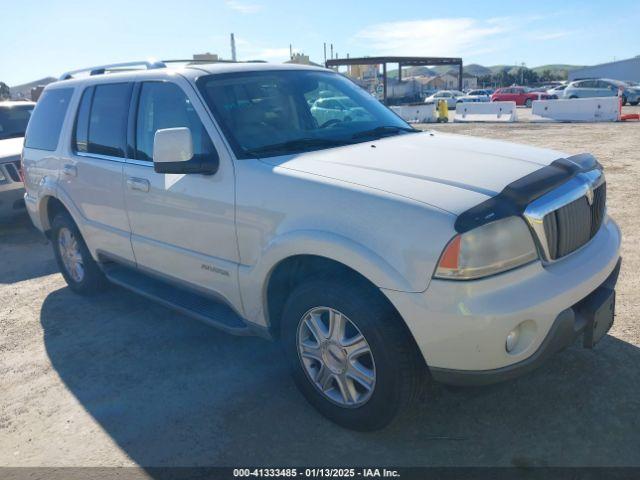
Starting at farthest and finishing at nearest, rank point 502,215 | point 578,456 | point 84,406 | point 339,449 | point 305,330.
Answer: point 84,406 → point 305,330 → point 339,449 → point 578,456 → point 502,215

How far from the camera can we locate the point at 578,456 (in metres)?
2.63

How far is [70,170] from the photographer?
467cm

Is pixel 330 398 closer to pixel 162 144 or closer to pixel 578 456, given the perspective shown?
pixel 578 456

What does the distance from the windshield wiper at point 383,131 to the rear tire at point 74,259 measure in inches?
109

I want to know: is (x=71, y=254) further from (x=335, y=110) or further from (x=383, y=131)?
(x=383, y=131)

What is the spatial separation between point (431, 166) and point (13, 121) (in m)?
8.78

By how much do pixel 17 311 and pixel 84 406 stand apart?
2182 mm

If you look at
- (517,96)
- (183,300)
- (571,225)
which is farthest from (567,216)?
(517,96)

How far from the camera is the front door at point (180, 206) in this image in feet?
10.6

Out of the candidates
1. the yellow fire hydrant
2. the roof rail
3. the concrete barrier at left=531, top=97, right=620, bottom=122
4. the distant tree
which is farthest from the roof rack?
the distant tree

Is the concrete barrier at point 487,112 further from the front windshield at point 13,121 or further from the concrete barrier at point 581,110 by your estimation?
the front windshield at point 13,121

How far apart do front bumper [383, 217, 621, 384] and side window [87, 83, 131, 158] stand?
2.65 metres

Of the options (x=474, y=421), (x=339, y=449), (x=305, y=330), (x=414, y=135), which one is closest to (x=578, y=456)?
(x=474, y=421)

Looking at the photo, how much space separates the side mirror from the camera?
307 centimetres
